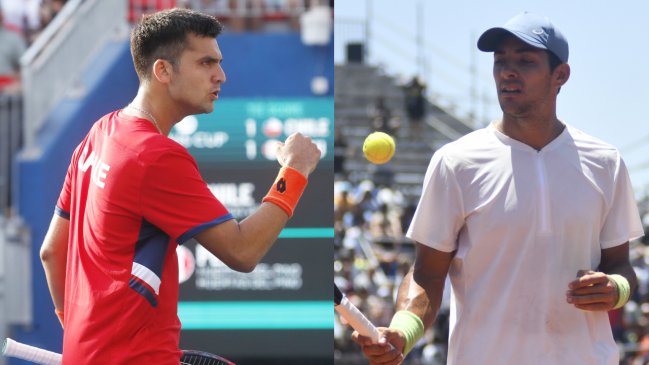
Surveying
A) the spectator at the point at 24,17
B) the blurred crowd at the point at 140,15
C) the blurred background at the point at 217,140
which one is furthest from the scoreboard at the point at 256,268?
the spectator at the point at 24,17

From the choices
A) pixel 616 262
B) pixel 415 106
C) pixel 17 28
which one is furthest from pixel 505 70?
pixel 415 106

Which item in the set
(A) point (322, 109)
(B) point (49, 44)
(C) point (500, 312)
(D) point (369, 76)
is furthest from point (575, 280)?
(D) point (369, 76)

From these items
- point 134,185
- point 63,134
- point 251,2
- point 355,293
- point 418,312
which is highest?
point 134,185

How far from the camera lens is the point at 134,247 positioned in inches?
140

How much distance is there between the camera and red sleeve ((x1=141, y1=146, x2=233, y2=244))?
3.55 metres

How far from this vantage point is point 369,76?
22.0 m

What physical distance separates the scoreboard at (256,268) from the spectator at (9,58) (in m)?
2.44

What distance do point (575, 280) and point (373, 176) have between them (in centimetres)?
1378

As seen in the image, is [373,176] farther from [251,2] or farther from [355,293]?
[251,2]

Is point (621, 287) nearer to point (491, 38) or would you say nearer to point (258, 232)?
point (491, 38)

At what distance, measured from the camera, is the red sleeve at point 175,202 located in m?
3.55

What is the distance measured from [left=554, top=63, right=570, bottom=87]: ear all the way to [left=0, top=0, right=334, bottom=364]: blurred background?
24.0 ft

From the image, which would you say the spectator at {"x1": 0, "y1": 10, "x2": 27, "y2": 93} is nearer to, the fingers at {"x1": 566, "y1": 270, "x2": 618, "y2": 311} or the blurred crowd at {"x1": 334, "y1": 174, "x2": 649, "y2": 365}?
the blurred crowd at {"x1": 334, "y1": 174, "x2": 649, "y2": 365}

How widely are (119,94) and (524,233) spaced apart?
377 inches
